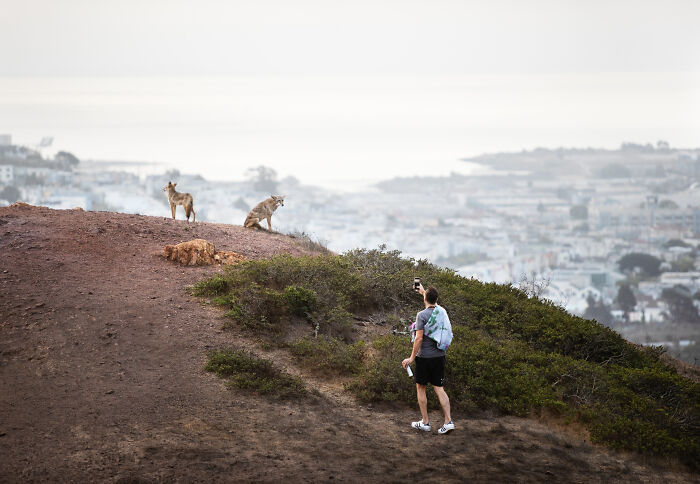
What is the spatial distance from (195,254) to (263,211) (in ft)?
12.9

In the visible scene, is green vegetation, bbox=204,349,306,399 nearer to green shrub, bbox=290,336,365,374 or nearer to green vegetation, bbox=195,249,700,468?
green shrub, bbox=290,336,365,374

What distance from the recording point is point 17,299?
11.2 meters

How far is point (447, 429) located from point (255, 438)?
8.41 ft

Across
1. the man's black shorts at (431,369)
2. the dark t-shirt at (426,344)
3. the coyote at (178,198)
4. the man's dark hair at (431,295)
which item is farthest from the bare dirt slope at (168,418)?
the coyote at (178,198)

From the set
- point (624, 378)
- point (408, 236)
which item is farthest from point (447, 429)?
point (408, 236)

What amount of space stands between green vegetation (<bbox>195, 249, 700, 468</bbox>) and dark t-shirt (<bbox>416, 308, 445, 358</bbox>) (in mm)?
1427

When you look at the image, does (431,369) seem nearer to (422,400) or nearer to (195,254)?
(422,400)

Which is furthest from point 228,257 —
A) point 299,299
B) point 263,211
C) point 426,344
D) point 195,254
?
point 426,344

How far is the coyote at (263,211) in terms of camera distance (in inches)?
674

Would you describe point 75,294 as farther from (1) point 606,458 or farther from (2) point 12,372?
(1) point 606,458

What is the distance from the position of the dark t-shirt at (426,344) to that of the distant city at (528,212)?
Result: 23815 mm

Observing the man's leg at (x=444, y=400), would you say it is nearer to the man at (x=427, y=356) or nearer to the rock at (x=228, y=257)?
the man at (x=427, y=356)

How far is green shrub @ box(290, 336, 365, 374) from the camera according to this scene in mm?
10828

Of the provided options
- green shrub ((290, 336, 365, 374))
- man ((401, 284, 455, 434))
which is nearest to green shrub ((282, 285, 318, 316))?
green shrub ((290, 336, 365, 374))
